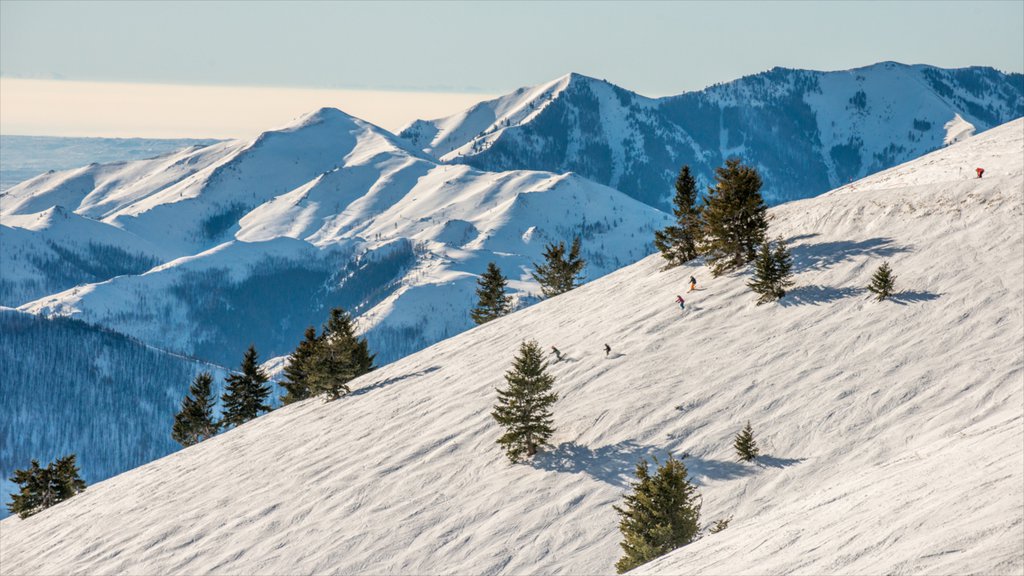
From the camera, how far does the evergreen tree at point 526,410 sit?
34156 millimetres

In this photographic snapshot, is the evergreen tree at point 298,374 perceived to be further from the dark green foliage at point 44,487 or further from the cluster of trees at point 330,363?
the dark green foliage at point 44,487

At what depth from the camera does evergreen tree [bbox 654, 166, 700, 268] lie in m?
51.9

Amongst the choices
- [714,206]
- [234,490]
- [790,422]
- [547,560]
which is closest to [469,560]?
[547,560]

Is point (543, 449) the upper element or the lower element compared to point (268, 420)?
lower

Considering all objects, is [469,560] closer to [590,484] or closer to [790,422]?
[590,484]

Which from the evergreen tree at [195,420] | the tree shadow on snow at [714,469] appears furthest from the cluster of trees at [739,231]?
the evergreen tree at [195,420]

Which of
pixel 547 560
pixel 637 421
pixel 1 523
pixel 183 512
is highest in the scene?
pixel 1 523

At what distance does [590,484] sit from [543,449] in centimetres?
358

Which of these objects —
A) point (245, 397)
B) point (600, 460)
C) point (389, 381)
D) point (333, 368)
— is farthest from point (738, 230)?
point (245, 397)

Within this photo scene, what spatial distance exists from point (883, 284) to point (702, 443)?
12.9 meters

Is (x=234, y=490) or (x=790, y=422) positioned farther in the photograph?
(x=234, y=490)

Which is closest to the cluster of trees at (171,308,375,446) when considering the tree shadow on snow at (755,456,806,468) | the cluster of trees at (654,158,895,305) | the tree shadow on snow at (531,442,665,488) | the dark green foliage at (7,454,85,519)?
the dark green foliage at (7,454,85,519)

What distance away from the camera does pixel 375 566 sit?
1186 inches

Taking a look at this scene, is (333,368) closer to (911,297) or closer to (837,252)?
(837,252)
